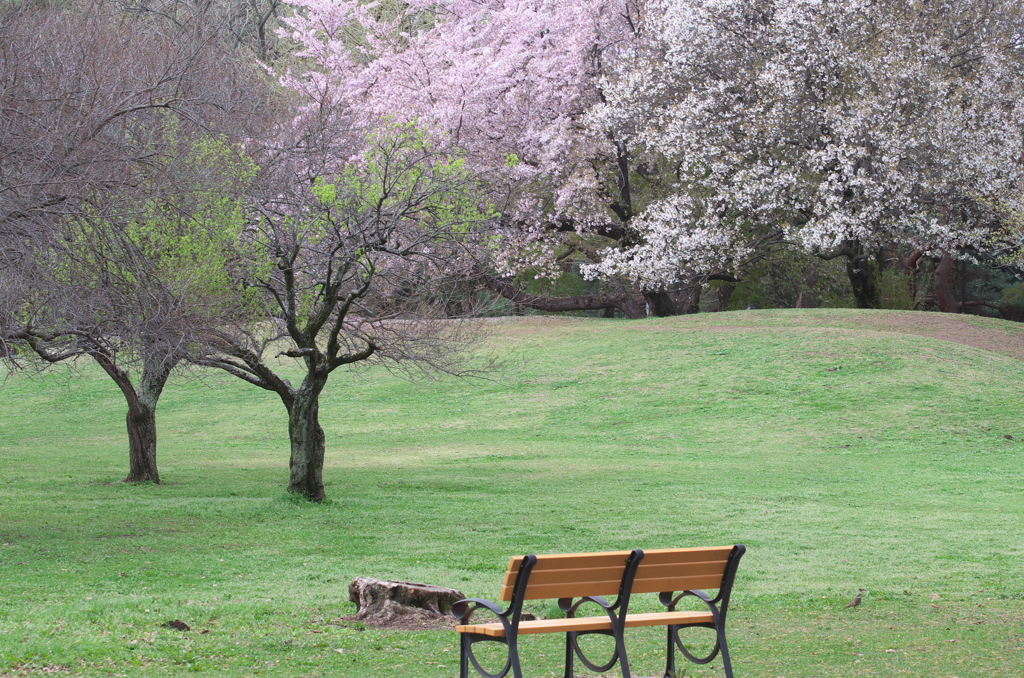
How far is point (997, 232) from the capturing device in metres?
30.8

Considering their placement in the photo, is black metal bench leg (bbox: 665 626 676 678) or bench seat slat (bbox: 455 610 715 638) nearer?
bench seat slat (bbox: 455 610 715 638)

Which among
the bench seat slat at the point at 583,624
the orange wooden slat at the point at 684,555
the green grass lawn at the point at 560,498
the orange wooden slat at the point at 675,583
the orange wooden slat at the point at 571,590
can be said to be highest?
the orange wooden slat at the point at 684,555

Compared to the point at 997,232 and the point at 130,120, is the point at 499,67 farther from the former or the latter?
the point at 130,120

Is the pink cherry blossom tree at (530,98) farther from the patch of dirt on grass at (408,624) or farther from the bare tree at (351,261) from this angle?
the patch of dirt on grass at (408,624)

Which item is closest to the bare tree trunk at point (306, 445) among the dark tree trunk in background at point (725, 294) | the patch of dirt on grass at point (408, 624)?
the patch of dirt on grass at point (408, 624)

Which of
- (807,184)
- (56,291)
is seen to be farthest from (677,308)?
(56,291)

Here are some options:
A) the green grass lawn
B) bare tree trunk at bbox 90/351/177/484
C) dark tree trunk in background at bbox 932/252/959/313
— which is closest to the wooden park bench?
the green grass lawn

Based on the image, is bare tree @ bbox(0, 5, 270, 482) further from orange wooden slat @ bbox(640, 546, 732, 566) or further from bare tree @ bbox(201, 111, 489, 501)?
orange wooden slat @ bbox(640, 546, 732, 566)

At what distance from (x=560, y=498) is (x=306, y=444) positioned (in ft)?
13.7

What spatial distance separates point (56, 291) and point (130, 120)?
205 inches

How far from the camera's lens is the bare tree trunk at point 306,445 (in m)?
15.5

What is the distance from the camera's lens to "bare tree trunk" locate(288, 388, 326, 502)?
1555 cm

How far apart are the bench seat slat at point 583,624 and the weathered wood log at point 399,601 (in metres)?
2.48

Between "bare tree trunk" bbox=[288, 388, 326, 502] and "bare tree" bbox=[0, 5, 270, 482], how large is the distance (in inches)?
77.4
